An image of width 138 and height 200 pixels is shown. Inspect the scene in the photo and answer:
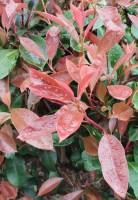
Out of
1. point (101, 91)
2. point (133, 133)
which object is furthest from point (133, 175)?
point (101, 91)

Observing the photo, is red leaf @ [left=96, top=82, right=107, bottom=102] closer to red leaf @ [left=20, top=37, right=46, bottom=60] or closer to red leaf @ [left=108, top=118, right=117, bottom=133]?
red leaf @ [left=108, top=118, right=117, bottom=133]

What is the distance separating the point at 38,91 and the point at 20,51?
31 cm

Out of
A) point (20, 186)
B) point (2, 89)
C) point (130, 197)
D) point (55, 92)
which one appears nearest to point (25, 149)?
point (20, 186)

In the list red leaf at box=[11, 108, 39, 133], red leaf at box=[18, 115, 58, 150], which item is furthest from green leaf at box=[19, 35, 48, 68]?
red leaf at box=[18, 115, 58, 150]

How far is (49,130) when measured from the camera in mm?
727

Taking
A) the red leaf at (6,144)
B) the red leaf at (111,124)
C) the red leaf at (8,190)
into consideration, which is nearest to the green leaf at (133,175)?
the red leaf at (111,124)

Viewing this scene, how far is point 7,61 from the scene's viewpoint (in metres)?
0.94

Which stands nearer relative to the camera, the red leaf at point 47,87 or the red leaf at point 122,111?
the red leaf at point 47,87

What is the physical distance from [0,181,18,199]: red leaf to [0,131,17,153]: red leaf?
266 mm

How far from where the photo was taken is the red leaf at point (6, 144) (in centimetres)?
95

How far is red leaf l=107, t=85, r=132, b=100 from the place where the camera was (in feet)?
2.56

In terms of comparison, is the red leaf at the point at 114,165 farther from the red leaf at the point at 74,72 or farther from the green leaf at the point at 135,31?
the green leaf at the point at 135,31

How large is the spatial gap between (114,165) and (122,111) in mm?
162

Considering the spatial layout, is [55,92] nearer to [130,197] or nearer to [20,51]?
[20,51]
